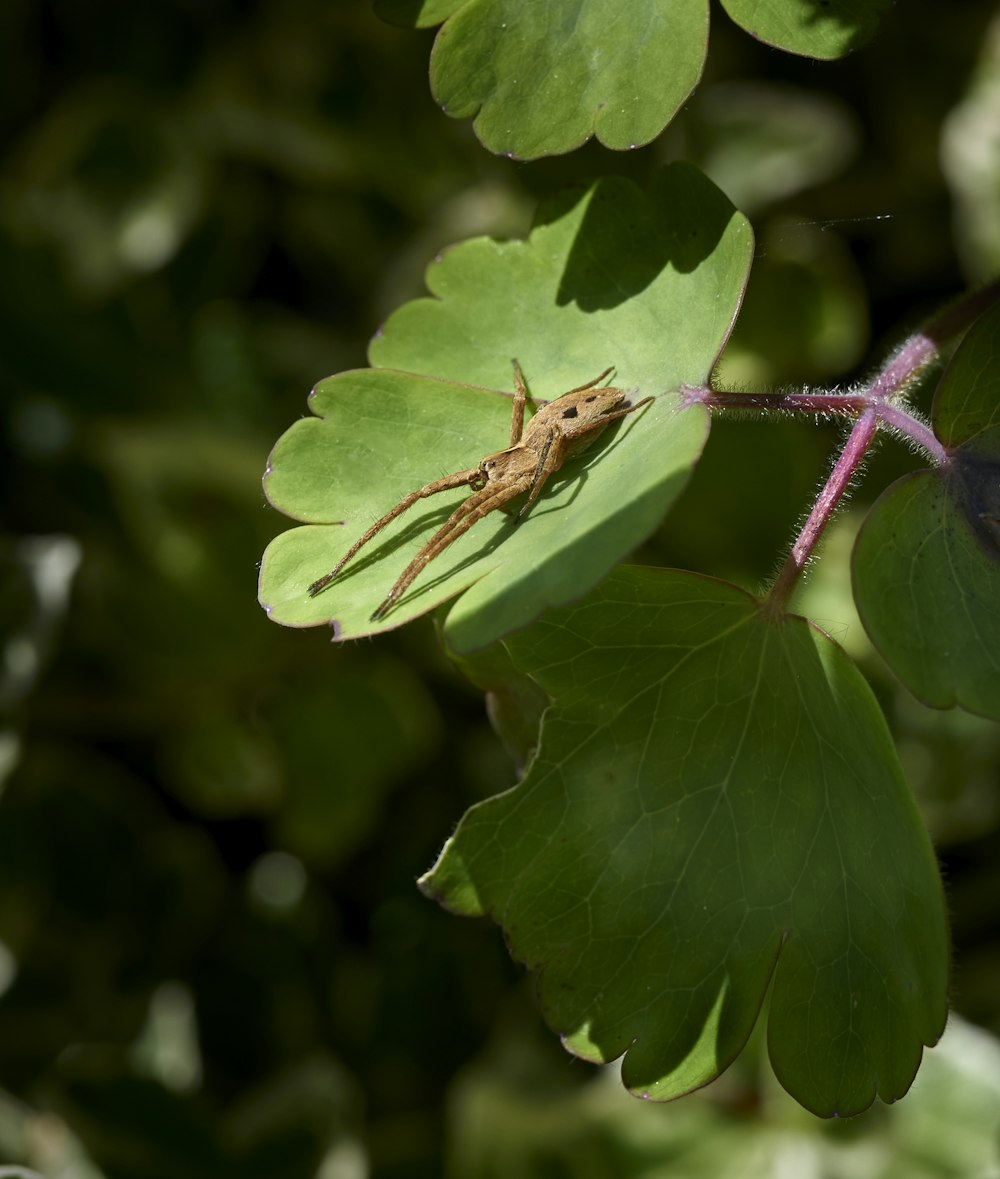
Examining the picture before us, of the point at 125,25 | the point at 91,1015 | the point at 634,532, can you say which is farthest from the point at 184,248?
the point at 634,532

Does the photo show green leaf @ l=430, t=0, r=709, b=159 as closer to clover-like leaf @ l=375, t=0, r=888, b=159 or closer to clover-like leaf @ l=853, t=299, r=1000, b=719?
clover-like leaf @ l=375, t=0, r=888, b=159

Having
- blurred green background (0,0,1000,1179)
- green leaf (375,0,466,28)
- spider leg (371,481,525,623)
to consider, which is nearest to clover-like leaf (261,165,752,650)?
spider leg (371,481,525,623)

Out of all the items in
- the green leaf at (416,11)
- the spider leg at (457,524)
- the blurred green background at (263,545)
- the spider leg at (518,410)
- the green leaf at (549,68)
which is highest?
the green leaf at (416,11)

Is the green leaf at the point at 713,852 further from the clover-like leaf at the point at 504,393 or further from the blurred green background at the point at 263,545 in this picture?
the blurred green background at the point at 263,545

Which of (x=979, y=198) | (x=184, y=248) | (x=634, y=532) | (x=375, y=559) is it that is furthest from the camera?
(x=184, y=248)

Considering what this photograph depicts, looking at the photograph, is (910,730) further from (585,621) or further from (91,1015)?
(91,1015)

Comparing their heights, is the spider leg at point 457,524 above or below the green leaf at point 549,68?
below

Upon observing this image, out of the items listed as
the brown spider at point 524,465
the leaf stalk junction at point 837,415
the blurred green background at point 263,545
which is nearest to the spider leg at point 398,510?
the brown spider at point 524,465
